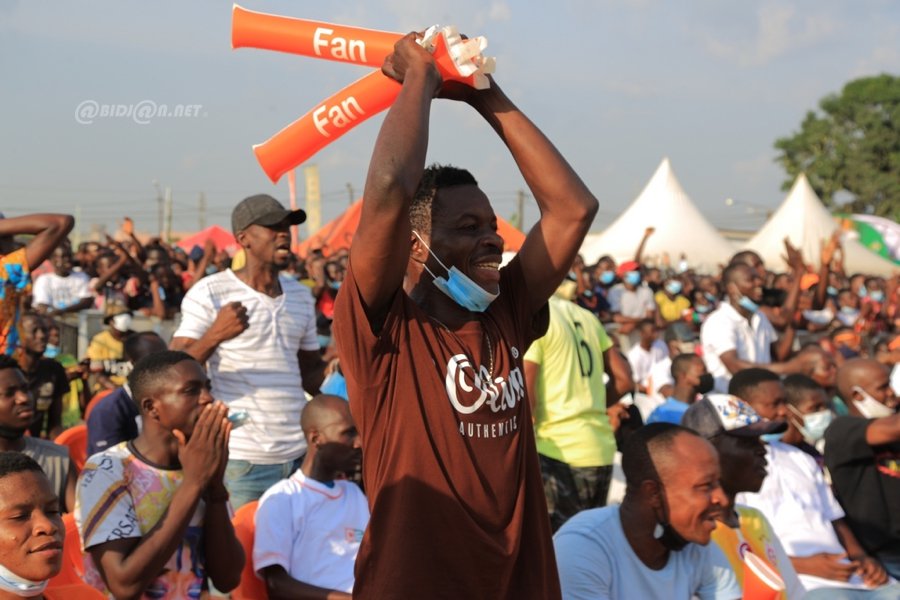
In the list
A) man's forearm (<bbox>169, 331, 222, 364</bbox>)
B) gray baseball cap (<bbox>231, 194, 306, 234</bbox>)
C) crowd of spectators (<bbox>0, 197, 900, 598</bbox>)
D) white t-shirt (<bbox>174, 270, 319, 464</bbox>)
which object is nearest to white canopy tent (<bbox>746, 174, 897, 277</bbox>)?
crowd of spectators (<bbox>0, 197, 900, 598</bbox>)

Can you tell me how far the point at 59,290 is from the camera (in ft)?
36.7

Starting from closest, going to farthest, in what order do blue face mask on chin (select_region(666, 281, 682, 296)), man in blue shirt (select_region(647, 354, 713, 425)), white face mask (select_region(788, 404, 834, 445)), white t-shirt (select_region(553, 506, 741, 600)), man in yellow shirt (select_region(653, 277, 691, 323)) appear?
white t-shirt (select_region(553, 506, 741, 600)) < white face mask (select_region(788, 404, 834, 445)) < man in blue shirt (select_region(647, 354, 713, 425)) < man in yellow shirt (select_region(653, 277, 691, 323)) < blue face mask on chin (select_region(666, 281, 682, 296))

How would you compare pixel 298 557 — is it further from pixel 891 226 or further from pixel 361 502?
pixel 891 226

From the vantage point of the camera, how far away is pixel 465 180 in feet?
8.46

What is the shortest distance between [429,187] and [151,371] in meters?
1.62

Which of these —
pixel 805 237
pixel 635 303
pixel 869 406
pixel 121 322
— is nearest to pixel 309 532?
pixel 869 406

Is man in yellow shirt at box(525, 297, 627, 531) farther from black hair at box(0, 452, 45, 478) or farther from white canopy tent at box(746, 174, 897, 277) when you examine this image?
white canopy tent at box(746, 174, 897, 277)

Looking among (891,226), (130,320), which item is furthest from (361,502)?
(891,226)

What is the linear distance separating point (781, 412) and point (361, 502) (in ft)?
7.55

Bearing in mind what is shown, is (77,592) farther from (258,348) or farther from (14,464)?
(258,348)

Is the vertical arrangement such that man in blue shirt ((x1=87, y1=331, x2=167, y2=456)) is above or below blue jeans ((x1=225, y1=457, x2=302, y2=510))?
above

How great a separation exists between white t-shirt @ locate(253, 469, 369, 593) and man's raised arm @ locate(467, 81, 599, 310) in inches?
78.4

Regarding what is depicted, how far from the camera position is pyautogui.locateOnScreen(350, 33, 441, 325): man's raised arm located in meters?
2.18

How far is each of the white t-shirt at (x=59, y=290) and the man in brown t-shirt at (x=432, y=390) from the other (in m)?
9.44
